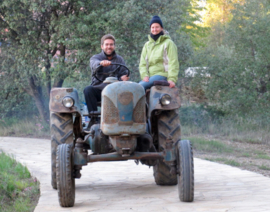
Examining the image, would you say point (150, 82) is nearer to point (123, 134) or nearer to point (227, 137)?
point (123, 134)

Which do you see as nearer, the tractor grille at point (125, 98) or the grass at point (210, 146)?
the tractor grille at point (125, 98)

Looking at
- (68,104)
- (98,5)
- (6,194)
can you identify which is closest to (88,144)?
(68,104)

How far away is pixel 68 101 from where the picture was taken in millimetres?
5645

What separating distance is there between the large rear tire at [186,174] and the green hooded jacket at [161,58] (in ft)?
5.09

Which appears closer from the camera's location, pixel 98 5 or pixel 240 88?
pixel 98 5

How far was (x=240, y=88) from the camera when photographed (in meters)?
14.6

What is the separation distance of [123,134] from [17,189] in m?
2.36

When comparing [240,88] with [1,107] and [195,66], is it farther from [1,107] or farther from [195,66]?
[1,107]

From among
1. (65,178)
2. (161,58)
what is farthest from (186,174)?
(161,58)

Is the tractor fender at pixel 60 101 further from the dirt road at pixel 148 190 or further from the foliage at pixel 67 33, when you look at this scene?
the foliage at pixel 67 33

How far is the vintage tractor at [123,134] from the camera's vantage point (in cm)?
506

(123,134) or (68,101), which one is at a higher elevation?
(68,101)

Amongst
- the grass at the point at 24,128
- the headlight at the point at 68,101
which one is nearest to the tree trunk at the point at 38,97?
the grass at the point at 24,128

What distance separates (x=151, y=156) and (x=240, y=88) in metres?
9.98
